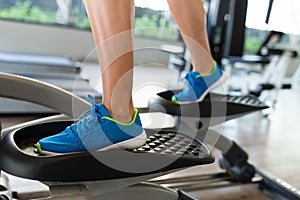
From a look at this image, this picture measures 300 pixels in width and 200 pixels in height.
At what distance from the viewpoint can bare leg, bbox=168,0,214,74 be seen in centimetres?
125

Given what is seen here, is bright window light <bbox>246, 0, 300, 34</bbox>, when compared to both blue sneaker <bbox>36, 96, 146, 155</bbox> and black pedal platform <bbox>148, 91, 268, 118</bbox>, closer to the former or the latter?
black pedal platform <bbox>148, 91, 268, 118</bbox>

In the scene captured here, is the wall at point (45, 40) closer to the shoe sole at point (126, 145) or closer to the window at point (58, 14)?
the window at point (58, 14)

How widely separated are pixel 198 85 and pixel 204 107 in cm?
9

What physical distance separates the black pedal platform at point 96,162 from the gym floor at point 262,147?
1.85 feet

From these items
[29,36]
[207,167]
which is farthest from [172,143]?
[29,36]

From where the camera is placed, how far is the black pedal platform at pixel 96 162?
83 cm

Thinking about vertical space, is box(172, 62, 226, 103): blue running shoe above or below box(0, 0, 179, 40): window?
below

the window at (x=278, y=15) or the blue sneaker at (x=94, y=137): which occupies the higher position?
the window at (x=278, y=15)

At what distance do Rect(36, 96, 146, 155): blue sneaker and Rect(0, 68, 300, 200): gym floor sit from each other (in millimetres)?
597

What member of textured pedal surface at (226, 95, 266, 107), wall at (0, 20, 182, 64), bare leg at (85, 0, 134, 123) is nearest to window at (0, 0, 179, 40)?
wall at (0, 20, 182, 64)

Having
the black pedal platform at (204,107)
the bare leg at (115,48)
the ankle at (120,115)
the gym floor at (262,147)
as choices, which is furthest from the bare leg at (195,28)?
the gym floor at (262,147)

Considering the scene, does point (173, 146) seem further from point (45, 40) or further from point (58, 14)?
point (58, 14)

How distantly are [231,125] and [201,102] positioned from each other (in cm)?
164

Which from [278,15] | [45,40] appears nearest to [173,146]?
[278,15]
